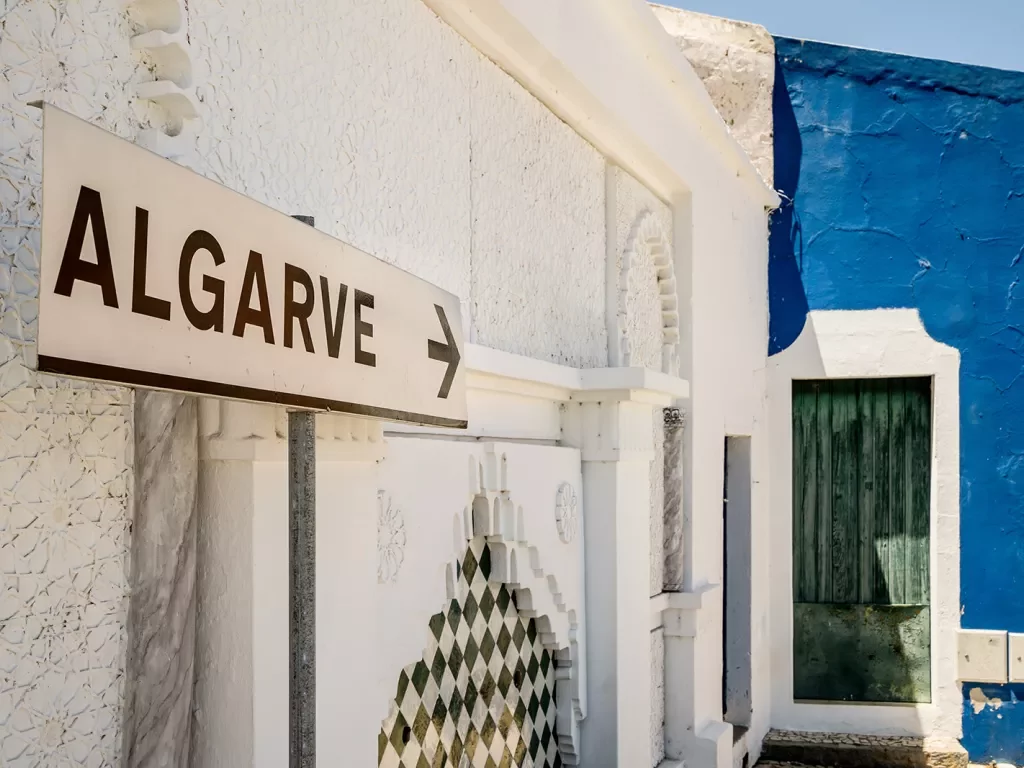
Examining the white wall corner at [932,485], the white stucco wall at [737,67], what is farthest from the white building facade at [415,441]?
the white stucco wall at [737,67]

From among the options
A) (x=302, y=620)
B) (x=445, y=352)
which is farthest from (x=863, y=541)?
→ (x=302, y=620)

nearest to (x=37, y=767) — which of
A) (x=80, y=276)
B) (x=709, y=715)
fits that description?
(x=80, y=276)

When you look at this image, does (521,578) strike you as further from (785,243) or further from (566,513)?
(785,243)

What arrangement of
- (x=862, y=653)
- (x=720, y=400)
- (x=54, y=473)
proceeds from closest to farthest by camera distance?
(x=54, y=473), (x=720, y=400), (x=862, y=653)

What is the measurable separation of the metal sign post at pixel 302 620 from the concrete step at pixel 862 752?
220 inches

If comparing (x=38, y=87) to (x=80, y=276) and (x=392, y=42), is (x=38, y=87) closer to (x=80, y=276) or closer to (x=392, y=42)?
(x=80, y=276)

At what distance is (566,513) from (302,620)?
243cm

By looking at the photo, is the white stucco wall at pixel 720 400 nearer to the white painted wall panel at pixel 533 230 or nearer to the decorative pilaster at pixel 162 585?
the white painted wall panel at pixel 533 230

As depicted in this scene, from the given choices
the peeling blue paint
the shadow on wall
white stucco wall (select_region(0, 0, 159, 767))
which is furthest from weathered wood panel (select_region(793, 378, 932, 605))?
white stucco wall (select_region(0, 0, 159, 767))

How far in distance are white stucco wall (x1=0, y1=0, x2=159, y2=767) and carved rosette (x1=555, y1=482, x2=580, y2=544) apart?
2168 mm

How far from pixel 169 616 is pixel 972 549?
233 inches

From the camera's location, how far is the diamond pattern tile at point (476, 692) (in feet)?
9.77

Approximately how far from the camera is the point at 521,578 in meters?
3.54

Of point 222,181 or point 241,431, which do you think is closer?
point 241,431
